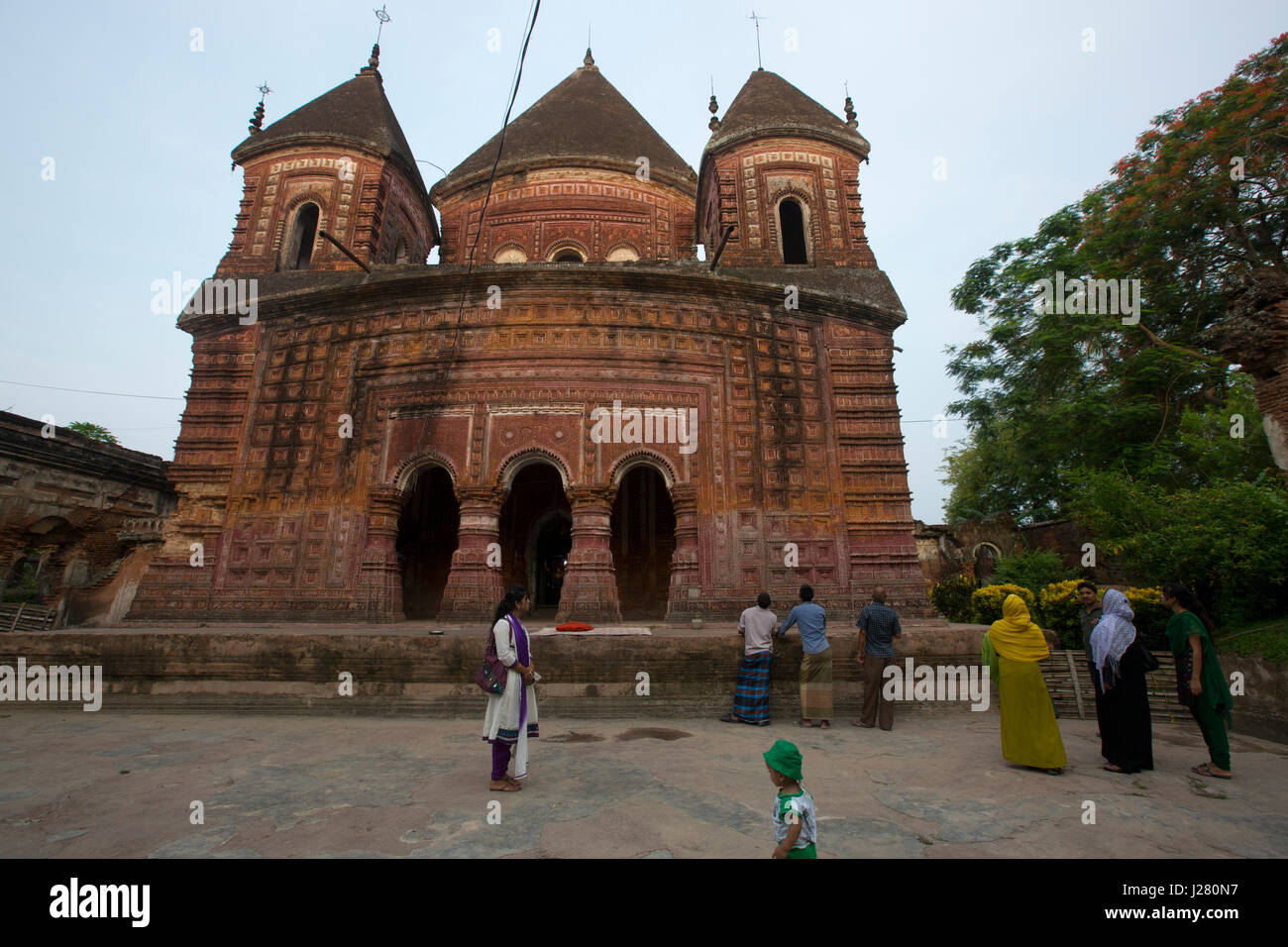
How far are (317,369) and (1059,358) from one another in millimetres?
18407

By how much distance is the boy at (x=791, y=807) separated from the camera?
2.24 meters

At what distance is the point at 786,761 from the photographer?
7.72 ft

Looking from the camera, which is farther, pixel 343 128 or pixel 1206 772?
pixel 343 128

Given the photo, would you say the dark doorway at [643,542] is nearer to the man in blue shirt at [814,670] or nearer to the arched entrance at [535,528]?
the arched entrance at [535,528]

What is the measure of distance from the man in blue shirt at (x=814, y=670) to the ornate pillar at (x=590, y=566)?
4.50 m

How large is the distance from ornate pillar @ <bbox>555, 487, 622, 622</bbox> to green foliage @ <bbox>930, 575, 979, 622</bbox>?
784cm

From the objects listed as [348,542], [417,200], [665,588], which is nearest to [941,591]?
[665,588]

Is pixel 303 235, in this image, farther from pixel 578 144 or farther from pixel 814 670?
pixel 814 670

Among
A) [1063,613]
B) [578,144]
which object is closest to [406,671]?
[1063,613]

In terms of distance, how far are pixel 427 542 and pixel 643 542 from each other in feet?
16.9

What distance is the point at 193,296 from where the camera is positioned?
42.8 ft

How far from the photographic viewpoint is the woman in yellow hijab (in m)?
4.53

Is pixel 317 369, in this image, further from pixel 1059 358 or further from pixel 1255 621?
pixel 1059 358
